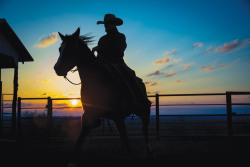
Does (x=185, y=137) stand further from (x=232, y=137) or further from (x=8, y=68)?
(x=8, y=68)

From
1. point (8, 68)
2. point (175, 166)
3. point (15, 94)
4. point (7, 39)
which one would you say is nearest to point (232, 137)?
point (175, 166)

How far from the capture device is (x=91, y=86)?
347 centimetres

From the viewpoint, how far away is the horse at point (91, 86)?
3.42m

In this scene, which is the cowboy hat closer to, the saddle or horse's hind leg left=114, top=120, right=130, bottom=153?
the saddle

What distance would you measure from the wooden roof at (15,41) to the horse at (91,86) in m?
7.16

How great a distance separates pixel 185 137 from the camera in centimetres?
721

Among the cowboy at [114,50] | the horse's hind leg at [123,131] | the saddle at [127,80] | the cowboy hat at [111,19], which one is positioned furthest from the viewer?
the cowboy hat at [111,19]

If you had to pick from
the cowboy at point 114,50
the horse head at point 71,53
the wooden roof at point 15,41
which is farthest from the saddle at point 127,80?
the wooden roof at point 15,41

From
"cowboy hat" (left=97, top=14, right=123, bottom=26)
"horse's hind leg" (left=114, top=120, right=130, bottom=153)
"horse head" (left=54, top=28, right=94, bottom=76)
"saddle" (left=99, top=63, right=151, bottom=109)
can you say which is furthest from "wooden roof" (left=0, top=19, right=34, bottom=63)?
"horse's hind leg" (left=114, top=120, right=130, bottom=153)

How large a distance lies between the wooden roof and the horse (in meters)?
7.16

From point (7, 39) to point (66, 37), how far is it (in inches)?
289

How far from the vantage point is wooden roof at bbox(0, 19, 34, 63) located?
Answer: 901 cm

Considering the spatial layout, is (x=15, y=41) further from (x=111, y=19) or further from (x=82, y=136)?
(x=82, y=136)

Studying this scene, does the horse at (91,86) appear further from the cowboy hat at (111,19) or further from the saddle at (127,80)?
the cowboy hat at (111,19)
